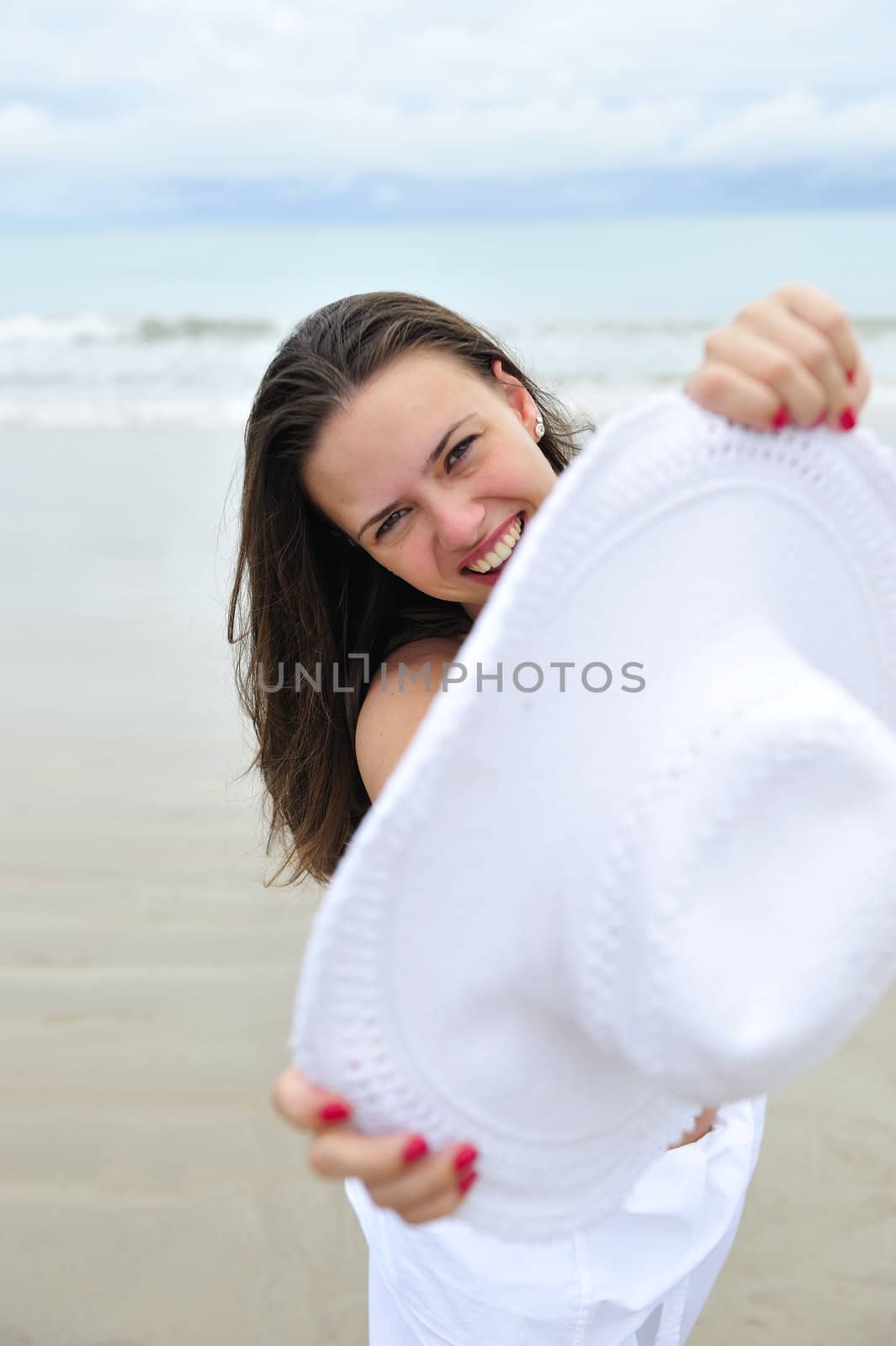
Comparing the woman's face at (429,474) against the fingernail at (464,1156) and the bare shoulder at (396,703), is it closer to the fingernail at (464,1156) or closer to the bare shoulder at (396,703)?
the bare shoulder at (396,703)

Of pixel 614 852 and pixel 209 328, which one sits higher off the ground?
pixel 614 852

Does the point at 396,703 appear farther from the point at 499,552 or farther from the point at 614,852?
the point at 614,852

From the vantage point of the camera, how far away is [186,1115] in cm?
221

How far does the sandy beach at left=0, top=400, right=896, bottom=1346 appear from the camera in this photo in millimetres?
1882

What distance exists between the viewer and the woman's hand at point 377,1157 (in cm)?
79

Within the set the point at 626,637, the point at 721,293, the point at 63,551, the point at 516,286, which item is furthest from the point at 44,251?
the point at 626,637

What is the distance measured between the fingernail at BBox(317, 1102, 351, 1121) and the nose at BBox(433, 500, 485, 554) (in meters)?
0.72

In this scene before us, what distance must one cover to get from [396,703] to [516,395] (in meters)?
0.47

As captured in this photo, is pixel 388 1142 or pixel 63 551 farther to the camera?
pixel 63 551

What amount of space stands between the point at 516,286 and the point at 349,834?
13.0 metres

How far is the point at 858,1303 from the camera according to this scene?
189cm

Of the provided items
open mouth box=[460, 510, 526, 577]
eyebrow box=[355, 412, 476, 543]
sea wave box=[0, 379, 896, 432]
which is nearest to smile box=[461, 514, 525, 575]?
open mouth box=[460, 510, 526, 577]

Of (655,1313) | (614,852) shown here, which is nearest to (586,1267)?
(655,1313)

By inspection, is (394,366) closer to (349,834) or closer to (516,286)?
(349,834)
